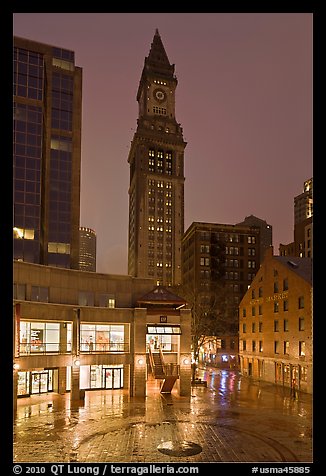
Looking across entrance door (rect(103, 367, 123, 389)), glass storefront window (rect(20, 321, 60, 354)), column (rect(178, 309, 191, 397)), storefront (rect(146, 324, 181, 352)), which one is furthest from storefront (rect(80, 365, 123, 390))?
column (rect(178, 309, 191, 397))

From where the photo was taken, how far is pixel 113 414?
34531mm

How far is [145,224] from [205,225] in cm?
3759

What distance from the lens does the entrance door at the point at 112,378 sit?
47.6 meters

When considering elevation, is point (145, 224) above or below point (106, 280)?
above

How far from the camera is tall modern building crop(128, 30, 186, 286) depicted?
17512 centimetres

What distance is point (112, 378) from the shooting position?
157 ft

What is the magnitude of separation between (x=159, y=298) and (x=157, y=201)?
134716 mm

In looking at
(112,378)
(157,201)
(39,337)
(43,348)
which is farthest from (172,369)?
(157,201)

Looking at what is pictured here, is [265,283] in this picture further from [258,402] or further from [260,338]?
[258,402]

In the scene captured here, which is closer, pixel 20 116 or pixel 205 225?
pixel 20 116

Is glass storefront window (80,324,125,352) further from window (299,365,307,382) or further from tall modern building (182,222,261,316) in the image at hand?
tall modern building (182,222,261,316)

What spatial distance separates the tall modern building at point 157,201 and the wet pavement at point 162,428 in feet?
413

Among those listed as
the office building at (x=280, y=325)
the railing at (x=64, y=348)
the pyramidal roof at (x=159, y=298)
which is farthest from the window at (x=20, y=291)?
the office building at (x=280, y=325)
